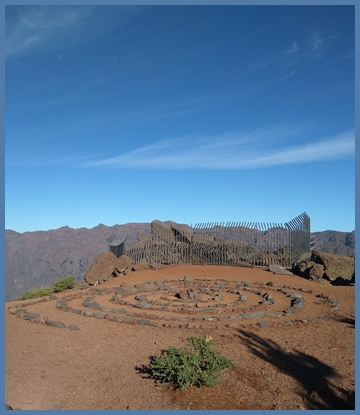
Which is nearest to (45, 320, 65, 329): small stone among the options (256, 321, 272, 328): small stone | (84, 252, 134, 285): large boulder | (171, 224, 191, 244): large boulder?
(256, 321, 272, 328): small stone

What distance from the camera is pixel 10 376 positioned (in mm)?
6668

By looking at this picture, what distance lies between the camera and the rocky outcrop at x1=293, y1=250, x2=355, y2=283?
17484mm

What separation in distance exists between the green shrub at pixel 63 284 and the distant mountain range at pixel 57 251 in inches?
869

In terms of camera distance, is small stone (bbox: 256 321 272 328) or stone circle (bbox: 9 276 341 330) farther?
stone circle (bbox: 9 276 341 330)

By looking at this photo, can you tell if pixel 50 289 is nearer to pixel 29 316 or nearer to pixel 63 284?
pixel 63 284

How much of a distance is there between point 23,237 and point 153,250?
123ft

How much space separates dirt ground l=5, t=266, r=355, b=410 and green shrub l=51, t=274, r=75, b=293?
106 inches

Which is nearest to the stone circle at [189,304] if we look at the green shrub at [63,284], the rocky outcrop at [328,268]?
the green shrub at [63,284]

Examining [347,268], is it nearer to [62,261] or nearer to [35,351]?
[35,351]

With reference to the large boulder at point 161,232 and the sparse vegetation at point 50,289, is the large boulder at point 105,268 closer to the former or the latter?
the sparse vegetation at point 50,289

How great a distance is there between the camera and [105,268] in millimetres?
17688

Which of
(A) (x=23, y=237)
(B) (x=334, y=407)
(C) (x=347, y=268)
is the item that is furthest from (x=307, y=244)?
(A) (x=23, y=237)

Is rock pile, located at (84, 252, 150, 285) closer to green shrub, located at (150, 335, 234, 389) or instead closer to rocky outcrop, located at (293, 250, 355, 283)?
rocky outcrop, located at (293, 250, 355, 283)

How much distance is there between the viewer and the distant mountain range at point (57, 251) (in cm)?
4122
